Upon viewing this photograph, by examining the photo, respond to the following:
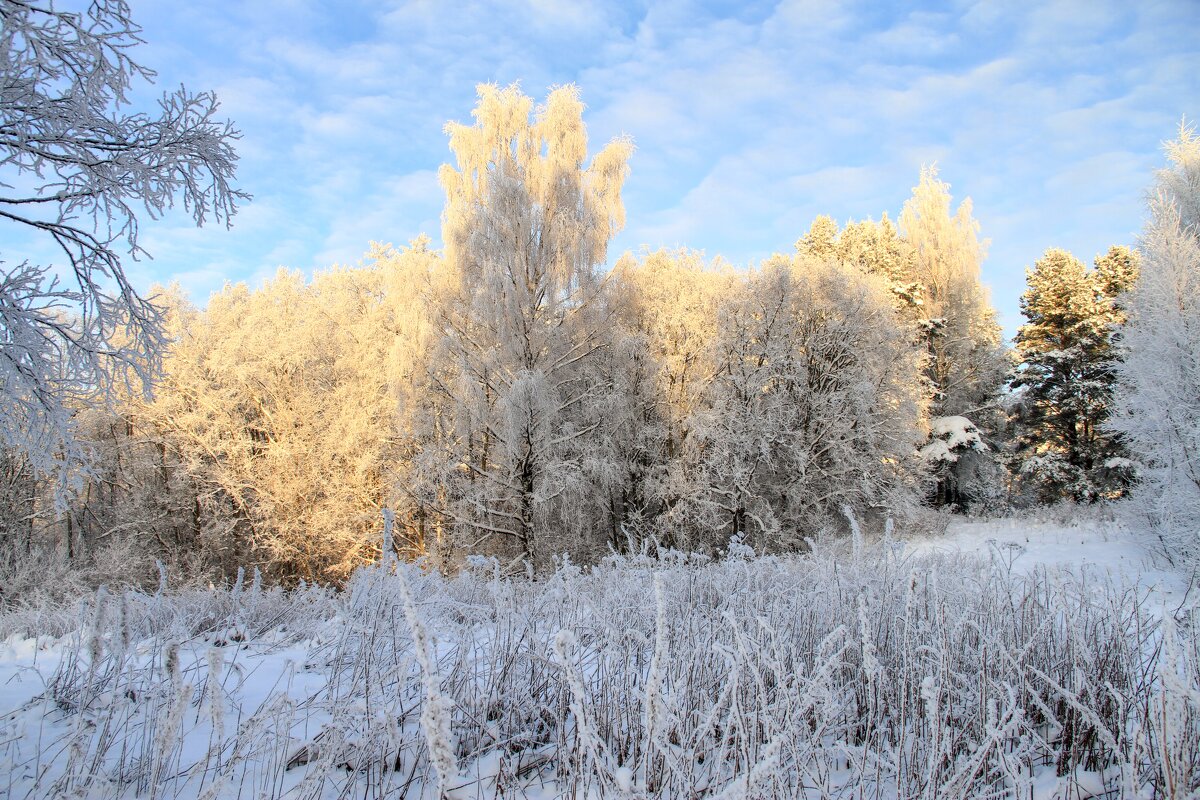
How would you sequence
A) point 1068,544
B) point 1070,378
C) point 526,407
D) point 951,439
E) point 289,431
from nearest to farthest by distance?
point 1068,544, point 526,407, point 289,431, point 951,439, point 1070,378

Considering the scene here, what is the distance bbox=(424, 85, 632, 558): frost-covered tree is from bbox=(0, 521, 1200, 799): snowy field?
10682mm

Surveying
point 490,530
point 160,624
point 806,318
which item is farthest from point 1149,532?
point 160,624

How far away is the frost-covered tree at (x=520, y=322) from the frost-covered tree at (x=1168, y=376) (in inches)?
417

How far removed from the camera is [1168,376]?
10453 mm

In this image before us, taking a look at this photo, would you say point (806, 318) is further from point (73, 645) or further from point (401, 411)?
point (73, 645)

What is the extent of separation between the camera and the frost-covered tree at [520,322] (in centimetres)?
1462

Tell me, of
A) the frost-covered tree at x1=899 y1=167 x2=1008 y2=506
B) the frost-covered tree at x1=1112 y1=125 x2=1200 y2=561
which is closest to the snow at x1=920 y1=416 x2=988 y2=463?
Answer: the frost-covered tree at x1=899 y1=167 x2=1008 y2=506

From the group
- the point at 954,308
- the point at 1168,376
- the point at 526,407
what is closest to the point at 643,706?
the point at 526,407

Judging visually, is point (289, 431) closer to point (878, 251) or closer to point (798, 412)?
point (798, 412)

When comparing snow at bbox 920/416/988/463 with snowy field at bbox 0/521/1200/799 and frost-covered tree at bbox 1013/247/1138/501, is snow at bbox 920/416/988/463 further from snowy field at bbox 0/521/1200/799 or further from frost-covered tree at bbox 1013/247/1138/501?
snowy field at bbox 0/521/1200/799

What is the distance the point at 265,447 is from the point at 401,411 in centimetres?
522

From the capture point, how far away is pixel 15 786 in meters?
2.00

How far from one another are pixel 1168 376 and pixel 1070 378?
1490cm

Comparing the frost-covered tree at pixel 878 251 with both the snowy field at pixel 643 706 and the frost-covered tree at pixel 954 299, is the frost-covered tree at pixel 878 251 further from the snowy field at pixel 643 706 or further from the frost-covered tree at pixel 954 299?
the snowy field at pixel 643 706
